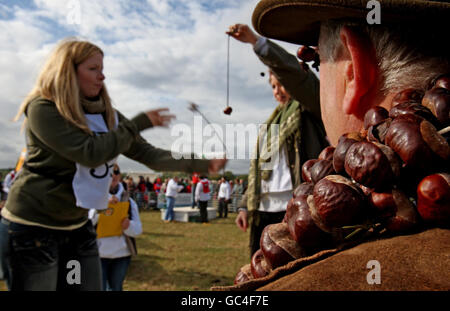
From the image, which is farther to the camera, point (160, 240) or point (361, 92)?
point (160, 240)

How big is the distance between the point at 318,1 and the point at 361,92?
0.31 meters

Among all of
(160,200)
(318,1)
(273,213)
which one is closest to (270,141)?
(273,213)

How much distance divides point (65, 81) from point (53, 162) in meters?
0.59

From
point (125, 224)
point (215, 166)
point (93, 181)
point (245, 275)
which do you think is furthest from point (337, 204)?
point (125, 224)

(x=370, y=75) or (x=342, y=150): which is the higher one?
(x=370, y=75)

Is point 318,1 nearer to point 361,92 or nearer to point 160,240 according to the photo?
point 361,92

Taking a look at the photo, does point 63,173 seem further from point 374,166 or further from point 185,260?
point 185,260

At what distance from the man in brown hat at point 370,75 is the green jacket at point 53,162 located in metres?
1.54

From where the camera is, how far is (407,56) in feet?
3.16

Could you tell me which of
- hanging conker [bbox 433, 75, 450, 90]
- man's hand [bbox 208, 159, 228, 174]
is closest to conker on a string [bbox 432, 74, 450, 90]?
hanging conker [bbox 433, 75, 450, 90]

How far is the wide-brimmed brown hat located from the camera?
903 mm

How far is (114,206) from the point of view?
5.13 metres

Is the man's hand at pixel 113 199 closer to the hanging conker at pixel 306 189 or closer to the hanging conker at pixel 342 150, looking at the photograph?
the hanging conker at pixel 306 189
